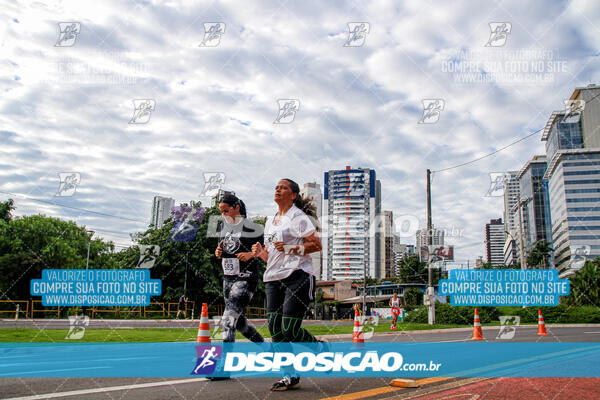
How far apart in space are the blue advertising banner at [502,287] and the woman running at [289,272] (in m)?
20.2

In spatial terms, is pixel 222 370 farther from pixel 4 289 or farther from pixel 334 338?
pixel 4 289

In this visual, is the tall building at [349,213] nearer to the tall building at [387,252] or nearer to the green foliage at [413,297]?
the tall building at [387,252]

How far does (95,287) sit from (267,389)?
1021 inches

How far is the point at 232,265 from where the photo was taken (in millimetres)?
4465

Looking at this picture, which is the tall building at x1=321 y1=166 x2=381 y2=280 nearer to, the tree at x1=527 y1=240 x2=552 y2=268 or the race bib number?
the tree at x1=527 y1=240 x2=552 y2=268

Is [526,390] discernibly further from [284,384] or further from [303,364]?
[284,384]

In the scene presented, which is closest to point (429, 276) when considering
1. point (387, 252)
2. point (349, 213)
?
point (387, 252)

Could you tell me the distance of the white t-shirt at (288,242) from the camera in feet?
12.3

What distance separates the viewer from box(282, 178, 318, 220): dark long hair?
4.07 m

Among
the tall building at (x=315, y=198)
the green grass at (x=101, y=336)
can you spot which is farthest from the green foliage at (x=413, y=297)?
the green grass at (x=101, y=336)

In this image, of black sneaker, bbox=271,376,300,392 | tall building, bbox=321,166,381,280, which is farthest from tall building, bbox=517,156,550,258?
black sneaker, bbox=271,376,300,392

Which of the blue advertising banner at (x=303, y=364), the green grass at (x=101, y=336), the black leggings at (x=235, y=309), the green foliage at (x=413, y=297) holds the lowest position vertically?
the green foliage at (x=413, y=297)

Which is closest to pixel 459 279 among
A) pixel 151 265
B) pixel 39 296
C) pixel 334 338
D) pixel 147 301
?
pixel 334 338

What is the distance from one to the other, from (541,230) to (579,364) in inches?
6744
